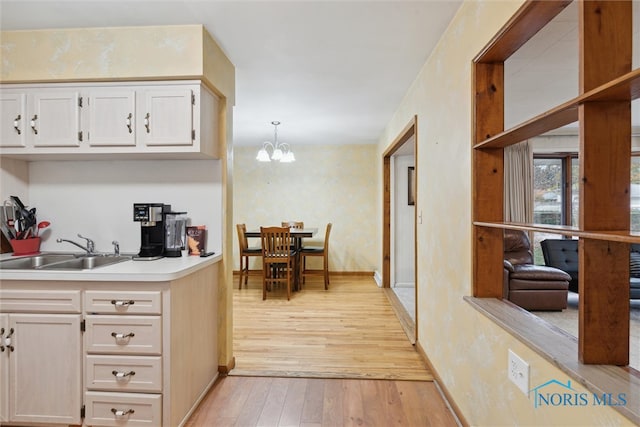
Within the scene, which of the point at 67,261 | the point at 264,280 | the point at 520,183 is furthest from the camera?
the point at 520,183

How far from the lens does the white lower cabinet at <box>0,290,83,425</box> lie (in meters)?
1.73

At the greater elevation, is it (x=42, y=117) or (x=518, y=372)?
(x=42, y=117)

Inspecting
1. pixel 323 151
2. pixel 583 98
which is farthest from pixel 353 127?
pixel 583 98

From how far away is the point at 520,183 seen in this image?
15.8ft

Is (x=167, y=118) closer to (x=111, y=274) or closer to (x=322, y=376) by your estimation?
(x=111, y=274)

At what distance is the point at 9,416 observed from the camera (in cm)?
176

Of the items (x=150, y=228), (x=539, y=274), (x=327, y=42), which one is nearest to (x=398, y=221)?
(x=539, y=274)

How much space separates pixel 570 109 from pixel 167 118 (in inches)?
81.4

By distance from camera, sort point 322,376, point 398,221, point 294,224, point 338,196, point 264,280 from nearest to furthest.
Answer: point 322,376, point 264,280, point 398,221, point 294,224, point 338,196

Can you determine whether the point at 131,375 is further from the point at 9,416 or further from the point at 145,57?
the point at 145,57

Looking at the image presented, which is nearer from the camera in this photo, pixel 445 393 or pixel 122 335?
pixel 122 335

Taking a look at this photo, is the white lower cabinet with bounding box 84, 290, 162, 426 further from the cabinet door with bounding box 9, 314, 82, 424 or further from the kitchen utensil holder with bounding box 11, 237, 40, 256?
the kitchen utensil holder with bounding box 11, 237, 40, 256

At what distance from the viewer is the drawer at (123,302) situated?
5.51ft

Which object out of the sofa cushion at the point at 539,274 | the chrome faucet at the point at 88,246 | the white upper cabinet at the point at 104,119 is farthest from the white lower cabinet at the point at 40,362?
the sofa cushion at the point at 539,274
